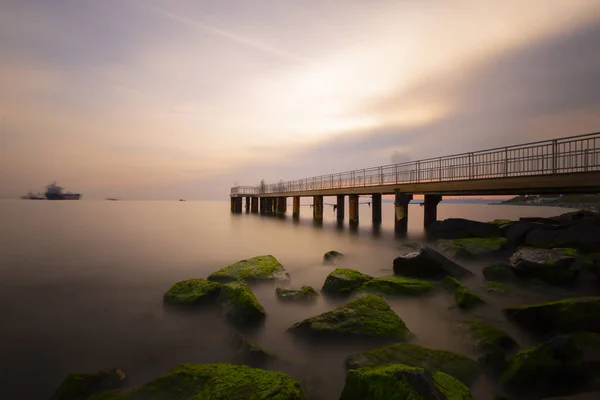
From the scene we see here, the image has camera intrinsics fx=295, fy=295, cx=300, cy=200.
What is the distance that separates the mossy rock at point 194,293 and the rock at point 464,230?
14.4m

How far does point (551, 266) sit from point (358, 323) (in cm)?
674

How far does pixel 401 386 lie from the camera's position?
3125 mm

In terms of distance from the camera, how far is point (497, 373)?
448cm

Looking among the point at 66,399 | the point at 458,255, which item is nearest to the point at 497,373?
the point at 66,399

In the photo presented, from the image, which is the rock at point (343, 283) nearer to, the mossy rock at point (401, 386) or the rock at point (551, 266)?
the rock at point (551, 266)

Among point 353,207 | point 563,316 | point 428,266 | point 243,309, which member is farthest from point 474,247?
point 353,207

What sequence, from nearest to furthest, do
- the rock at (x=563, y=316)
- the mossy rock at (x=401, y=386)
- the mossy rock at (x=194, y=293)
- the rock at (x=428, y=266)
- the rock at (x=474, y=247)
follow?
the mossy rock at (x=401, y=386) → the rock at (x=563, y=316) → the mossy rock at (x=194, y=293) → the rock at (x=428, y=266) → the rock at (x=474, y=247)

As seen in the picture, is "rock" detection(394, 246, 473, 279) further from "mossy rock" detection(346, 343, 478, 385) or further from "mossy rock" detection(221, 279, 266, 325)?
"mossy rock" detection(221, 279, 266, 325)

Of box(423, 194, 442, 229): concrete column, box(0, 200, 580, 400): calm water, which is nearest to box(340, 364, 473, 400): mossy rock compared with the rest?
box(0, 200, 580, 400): calm water

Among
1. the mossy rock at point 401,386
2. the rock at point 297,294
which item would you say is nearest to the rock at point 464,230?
the rock at point 297,294

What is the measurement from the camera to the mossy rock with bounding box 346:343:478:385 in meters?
4.36

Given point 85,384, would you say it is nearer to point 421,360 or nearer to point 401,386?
point 401,386

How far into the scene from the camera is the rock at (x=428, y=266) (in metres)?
9.25

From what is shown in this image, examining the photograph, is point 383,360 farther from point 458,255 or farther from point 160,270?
point 160,270
